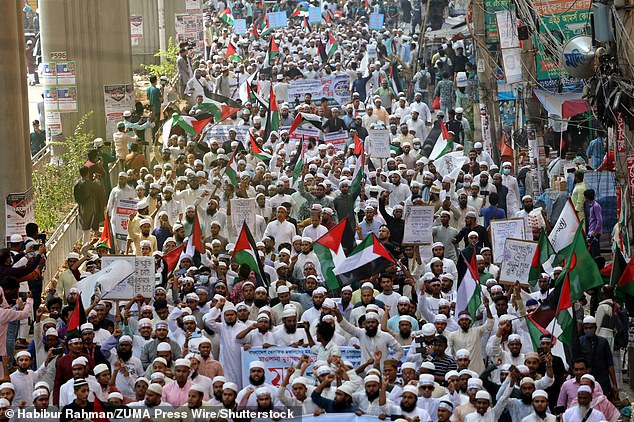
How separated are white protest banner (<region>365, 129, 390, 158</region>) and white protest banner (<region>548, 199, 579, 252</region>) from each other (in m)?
7.88

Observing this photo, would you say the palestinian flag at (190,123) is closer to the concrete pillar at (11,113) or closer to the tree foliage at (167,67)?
the concrete pillar at (11,113)

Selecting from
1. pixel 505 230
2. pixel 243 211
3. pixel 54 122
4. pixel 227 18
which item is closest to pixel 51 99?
pixel 54 122

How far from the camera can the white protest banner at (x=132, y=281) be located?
57.4ft

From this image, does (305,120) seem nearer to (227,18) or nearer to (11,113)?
(11,113)

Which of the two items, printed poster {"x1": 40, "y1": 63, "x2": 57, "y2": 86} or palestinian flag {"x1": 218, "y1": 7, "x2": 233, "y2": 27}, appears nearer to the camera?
printed poster {"x1": 40, "y1": 63, "x2": 57, "y2": 86}

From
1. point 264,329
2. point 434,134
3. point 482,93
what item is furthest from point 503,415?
point 482,93

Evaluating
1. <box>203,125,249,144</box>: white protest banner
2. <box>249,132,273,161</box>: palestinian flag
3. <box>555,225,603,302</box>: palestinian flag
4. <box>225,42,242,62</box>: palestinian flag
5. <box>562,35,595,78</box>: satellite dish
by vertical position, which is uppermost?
<box>562,35,595,78</box>: satellite dish

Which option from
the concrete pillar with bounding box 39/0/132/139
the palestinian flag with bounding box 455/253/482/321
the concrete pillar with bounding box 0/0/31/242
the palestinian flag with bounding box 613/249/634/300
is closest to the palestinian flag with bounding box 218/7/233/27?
the concrete pillar with bounding box 39/0/132/139

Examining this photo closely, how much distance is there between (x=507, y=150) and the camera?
2797cm

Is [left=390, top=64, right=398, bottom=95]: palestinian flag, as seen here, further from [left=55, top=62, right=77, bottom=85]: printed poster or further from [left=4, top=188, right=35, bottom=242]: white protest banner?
[left=4, top=188, right=35, bottom=242]: white protest banner

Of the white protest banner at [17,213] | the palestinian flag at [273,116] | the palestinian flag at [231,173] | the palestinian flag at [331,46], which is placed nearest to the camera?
the white protest banner at [17,213]

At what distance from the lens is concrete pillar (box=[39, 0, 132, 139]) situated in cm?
3155

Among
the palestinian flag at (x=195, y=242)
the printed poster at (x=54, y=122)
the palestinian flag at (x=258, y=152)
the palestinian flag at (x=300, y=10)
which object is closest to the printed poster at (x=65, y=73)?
the printed poster at (x=54, y=122)

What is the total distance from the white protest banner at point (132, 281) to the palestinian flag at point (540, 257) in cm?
421
